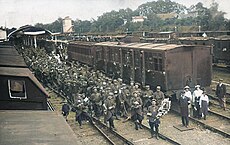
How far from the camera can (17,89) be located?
4.01 metres

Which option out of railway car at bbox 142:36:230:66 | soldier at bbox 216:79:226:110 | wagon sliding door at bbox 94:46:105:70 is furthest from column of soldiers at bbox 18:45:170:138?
railway car at bbox 142:36:230:66

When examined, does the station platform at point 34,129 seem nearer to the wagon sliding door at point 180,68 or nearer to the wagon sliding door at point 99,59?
the wagon sliding door at point 180,68

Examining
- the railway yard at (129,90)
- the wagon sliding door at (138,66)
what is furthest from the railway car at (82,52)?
the wagon sliding door at (138,66)

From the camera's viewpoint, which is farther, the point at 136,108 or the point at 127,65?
the point at 127,65

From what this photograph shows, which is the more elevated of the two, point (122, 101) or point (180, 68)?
point (180, 68)

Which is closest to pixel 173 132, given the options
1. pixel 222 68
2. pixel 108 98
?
pixel 108 98

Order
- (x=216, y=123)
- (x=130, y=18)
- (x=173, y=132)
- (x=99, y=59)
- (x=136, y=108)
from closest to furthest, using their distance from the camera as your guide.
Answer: (x=173, y=132) < (x=136, y=108) < (x=216, y=123) < (x=130, y=18) < (x=99, y=59)

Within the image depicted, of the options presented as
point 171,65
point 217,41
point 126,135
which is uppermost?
point 217,41

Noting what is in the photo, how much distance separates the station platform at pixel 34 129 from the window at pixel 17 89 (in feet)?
3.60

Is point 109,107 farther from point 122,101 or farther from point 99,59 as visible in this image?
point 99,59

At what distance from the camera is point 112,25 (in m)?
7.95

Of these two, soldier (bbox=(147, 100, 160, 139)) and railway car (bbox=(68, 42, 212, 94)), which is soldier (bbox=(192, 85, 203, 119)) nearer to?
railway car (bbox=(68, 42, 212, 94))

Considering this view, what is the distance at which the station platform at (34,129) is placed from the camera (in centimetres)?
199

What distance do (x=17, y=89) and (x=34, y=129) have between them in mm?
1898
